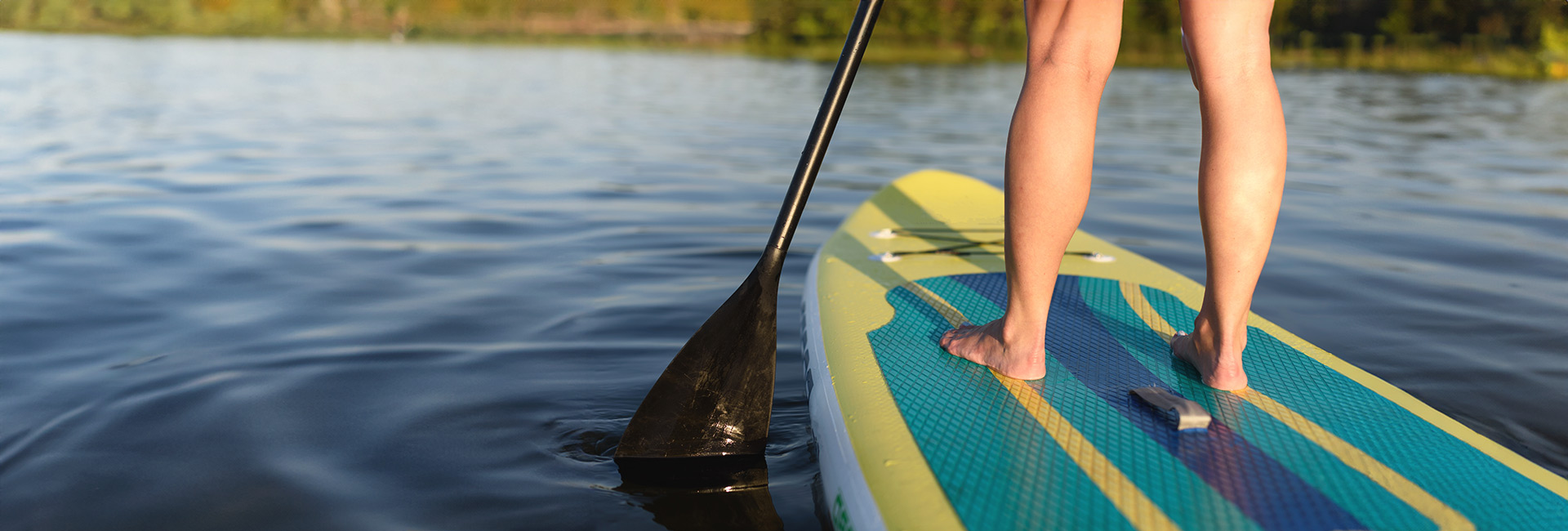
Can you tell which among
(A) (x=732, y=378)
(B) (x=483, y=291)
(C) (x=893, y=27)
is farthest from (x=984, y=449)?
(C) (x=893, y=27)

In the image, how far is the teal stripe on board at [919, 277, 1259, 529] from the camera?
109cm

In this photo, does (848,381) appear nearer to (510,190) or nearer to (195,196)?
(510,190)

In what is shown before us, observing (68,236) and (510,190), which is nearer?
(68,236)

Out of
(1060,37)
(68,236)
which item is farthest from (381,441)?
(68,236)

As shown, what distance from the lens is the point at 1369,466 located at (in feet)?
4.08

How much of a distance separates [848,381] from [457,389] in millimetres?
990

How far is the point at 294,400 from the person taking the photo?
78.4 inches

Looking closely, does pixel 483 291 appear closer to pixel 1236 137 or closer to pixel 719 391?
pixel 719 391

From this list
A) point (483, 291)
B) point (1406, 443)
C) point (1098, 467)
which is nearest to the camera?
point (1098, 467)

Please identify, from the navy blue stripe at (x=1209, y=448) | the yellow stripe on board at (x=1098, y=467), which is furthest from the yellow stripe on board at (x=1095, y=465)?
the navy blue stripe at (x=1209, y=448)

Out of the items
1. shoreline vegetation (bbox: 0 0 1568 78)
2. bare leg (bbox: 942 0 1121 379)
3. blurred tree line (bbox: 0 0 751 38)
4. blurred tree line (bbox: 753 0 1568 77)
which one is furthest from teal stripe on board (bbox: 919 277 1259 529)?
blurred tree line (bbox: 0 0 751 38)

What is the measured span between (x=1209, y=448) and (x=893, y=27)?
54.2 meters

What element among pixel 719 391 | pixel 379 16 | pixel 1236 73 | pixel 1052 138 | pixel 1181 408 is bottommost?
pixel 719 391

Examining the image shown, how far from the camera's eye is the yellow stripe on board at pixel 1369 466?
3.60 feet
